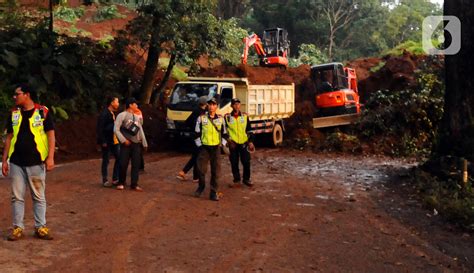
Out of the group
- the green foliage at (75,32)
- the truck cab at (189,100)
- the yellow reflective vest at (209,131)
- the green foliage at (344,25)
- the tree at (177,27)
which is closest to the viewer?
the yellow reflective vest at (209,131)

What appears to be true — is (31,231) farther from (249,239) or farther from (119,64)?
(119,64)

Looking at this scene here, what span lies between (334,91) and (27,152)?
697 inches

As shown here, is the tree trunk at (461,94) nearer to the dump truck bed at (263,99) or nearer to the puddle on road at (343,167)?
the puddle on road at (343,167)

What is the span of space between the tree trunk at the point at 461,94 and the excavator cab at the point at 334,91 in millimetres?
9738

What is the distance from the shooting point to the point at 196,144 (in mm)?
10961

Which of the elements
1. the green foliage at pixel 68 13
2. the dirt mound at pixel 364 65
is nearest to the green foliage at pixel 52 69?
the green foliage at pixel 68 13

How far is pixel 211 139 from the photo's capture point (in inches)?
422

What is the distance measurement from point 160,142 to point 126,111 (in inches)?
377

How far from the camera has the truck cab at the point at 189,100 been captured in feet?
58.9

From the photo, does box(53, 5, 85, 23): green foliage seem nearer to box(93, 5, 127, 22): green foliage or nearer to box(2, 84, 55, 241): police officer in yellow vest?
box(93, 5, 127, 22): green foliage

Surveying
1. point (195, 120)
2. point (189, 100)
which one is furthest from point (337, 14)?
point (195, 120)

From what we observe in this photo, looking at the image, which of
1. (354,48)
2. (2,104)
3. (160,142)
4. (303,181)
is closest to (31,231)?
(303,181)

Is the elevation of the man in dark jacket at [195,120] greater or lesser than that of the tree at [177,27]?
lesser

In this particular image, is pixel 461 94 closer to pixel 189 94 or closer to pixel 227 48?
pixel 189 94
